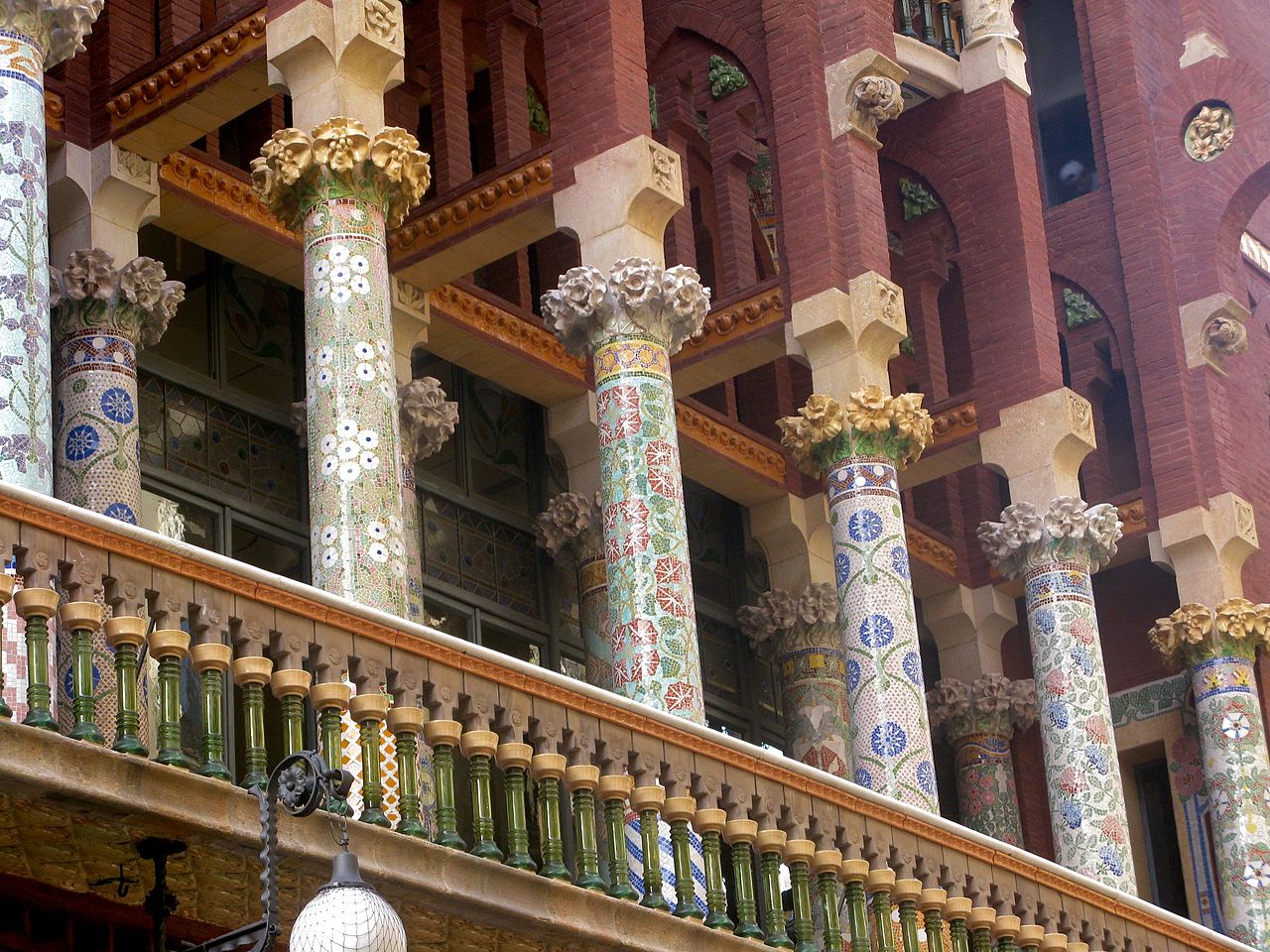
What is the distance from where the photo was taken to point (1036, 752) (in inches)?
839

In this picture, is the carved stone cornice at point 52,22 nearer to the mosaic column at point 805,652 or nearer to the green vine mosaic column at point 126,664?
the green vine mosaic column at point 126,664

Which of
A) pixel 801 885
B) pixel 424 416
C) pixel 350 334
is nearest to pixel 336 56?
pixel 350 334

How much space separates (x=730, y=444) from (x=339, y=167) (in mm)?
6358

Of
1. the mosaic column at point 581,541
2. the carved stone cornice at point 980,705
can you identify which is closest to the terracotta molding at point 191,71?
the mosaic column at point 581,541

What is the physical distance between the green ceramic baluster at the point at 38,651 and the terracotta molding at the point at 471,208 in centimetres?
688

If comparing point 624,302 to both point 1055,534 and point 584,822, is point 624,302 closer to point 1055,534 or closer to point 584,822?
point 584,822

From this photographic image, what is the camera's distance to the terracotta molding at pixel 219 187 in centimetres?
1578

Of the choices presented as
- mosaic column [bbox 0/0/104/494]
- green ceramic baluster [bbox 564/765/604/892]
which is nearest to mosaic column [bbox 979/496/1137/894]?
green ceramic baluster [bbox 564/765/604/892]

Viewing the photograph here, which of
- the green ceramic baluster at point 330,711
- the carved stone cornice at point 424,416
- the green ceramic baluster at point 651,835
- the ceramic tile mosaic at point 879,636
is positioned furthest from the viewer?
the carved stone cornice at point 424,416

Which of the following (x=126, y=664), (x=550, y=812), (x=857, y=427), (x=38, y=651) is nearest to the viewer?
(x=38, y=651)

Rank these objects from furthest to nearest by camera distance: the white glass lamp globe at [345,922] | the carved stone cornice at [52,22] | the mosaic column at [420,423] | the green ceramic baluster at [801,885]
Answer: the mosaic column at [420,423]
the carved stone cornice at [52,22]
the green ceramic baluster at [801,885]
the white glass lamp globe at [345,922]

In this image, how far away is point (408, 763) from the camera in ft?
34.0

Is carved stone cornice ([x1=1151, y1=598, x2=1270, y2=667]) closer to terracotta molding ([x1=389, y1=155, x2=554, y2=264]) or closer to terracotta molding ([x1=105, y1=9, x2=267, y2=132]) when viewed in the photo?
terracotta molding ([x1=389, y1=155, x2=554, y2=264])

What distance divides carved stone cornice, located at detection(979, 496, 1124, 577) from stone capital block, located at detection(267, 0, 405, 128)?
6.29 metres
